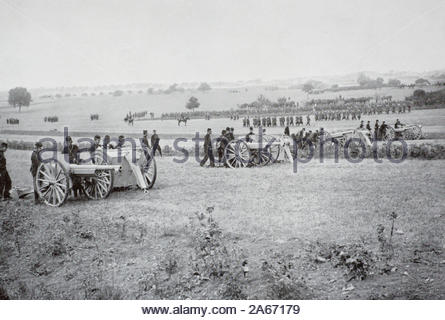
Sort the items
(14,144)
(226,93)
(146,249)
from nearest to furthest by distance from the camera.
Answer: (146,249)
(14,144)
(226,93)

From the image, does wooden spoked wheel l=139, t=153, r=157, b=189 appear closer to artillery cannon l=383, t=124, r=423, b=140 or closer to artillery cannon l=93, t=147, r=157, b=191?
artillery cannon l=93, t=147, r=157, b=191

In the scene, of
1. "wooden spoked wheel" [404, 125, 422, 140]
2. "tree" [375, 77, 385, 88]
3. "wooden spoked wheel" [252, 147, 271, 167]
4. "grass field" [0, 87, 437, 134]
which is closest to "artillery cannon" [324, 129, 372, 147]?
"wooden spoked wheel" [404, 125, 422, 140]

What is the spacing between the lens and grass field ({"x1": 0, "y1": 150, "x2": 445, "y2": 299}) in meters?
4.93

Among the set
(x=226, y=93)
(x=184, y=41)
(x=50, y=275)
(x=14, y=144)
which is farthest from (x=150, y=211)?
(x=226, y=93)

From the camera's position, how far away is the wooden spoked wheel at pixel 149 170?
10.1 meters

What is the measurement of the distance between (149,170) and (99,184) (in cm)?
141

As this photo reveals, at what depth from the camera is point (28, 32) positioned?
295 inches

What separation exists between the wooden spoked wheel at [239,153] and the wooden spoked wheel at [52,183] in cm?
584

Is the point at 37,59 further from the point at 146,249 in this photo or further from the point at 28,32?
the point at 146,249

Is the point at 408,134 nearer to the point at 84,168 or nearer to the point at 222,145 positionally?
the point at 222,145

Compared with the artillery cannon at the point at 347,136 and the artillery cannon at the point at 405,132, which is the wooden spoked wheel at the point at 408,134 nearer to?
the artillery cannon at the point at 405,132

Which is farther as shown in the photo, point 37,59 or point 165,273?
point 37,59

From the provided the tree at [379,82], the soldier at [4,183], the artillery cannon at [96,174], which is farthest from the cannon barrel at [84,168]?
the tree at [379,82]
